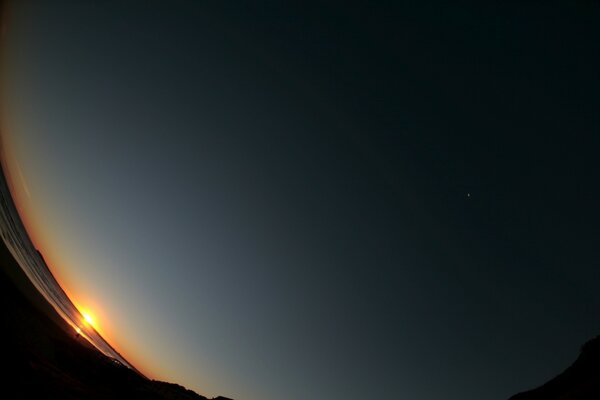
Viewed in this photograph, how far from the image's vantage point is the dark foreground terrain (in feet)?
33.4

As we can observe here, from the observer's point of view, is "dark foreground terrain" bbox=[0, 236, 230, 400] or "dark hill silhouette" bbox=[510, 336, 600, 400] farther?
"dark hill silhouette" bbox=[510, 336, 600, 400]

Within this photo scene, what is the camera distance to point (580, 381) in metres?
14.8

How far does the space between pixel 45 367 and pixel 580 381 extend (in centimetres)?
2567

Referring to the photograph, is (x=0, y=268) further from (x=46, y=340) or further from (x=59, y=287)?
(x=59, y=287)

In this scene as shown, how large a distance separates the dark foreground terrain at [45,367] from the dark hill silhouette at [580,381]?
2276 cm

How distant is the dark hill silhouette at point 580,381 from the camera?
13.5m

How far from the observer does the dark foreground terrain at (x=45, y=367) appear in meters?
10.2

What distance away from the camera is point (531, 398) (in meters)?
17.6

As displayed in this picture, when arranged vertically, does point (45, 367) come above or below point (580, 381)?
above

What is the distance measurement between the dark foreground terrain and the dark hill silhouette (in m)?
22.8

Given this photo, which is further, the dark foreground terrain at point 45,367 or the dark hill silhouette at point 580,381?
the dark hill silhouette at point 580,381

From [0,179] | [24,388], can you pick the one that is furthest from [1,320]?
[0,179]

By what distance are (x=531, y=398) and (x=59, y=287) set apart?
9195cm

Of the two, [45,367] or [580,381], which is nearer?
[45,367]
